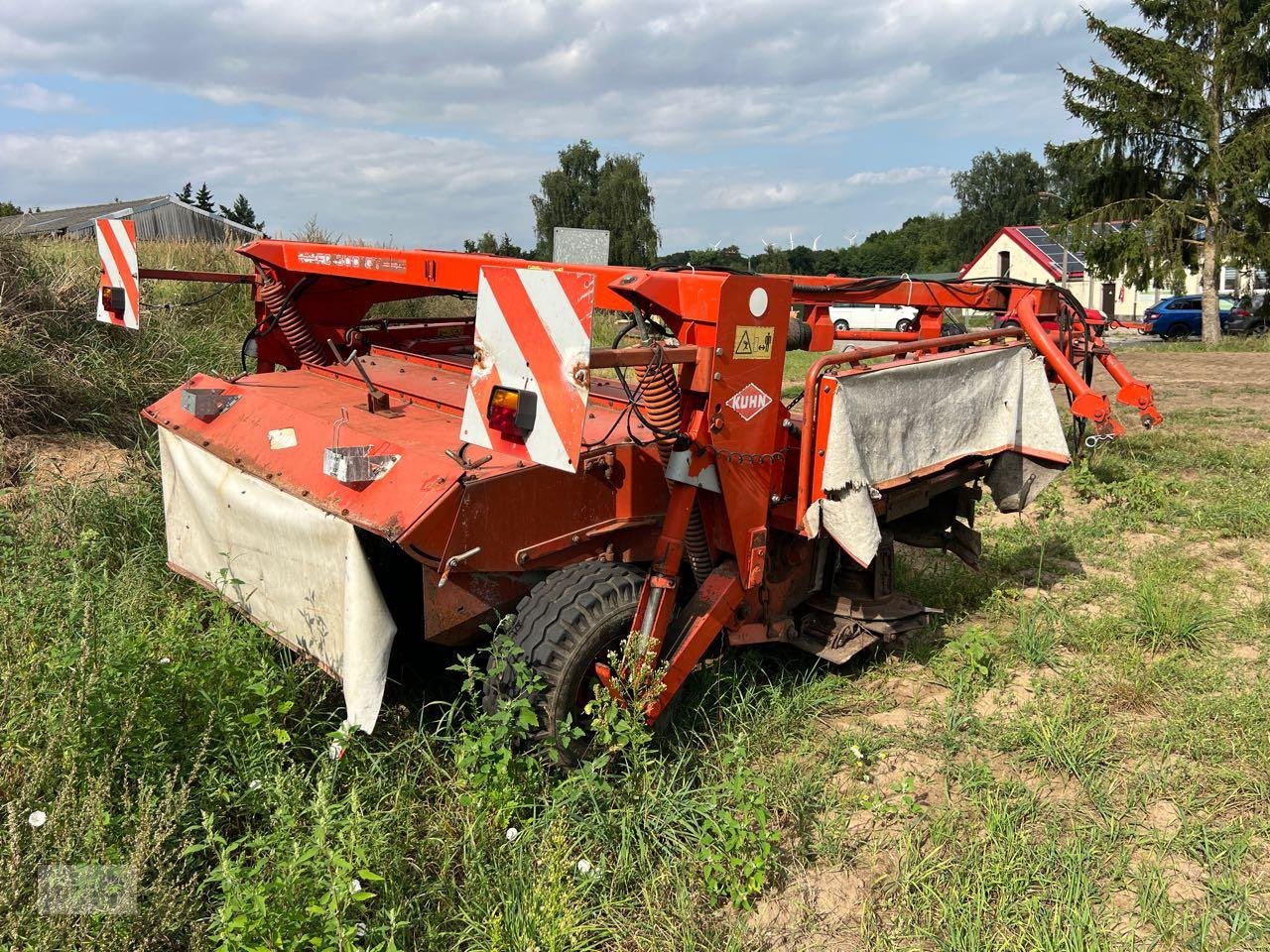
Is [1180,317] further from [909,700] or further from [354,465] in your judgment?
[354,465]

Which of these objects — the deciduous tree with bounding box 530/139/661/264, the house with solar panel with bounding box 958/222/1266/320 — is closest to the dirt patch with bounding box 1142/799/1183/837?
the house with solar panel with bounding box 958/222/1266/320

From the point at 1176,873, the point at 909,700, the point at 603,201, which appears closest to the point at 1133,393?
the point at 909,700

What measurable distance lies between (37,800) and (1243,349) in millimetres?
25289

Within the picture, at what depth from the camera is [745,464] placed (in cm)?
326

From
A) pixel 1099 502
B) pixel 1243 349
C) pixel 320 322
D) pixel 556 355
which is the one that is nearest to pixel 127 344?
pixel 320 322

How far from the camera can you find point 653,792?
3.03 meters

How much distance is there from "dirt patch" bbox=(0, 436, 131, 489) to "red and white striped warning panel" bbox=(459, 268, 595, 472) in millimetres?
3549

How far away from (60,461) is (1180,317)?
28461mm

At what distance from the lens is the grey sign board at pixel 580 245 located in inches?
246

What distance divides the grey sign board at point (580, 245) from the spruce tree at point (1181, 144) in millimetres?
20720

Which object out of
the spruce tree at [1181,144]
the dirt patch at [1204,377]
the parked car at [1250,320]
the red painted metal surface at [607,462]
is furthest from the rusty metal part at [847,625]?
the parked car at [1250,320]

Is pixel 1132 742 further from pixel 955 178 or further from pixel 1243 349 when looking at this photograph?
pixel 955 178

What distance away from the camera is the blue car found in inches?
1045

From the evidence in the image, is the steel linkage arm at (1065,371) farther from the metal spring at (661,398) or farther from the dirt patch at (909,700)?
the metal spring at (661,398)
